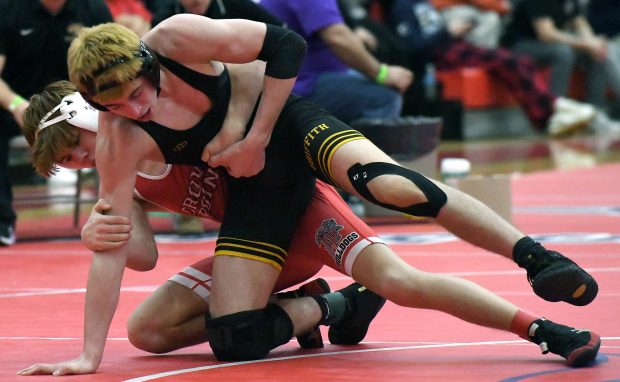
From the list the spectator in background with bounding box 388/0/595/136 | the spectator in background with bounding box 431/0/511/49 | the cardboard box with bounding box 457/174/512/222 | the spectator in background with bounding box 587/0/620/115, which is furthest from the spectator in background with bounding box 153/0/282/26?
the spectator in background with bounding box 587/0/620/115

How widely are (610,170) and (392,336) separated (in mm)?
6353

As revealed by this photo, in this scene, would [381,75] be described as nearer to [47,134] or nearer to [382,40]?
[382,40]

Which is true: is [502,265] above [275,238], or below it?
below

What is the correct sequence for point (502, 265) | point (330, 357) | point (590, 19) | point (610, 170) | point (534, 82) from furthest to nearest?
point (590, 19) < point (534, 82) < point (610, 170) < point (502, 265) < point (330, 357)

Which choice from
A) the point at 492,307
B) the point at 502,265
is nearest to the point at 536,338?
the point at 492,307

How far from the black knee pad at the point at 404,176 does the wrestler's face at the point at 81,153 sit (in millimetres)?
759

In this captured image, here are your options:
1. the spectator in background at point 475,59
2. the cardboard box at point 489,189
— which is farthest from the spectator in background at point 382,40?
the cardboard box at point 489,189

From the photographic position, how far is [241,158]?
12.9 feet

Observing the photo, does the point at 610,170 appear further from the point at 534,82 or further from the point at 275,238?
the point at 275,238

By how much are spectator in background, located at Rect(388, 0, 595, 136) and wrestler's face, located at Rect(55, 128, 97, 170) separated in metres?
8.63

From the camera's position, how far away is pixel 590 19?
49.3 ft

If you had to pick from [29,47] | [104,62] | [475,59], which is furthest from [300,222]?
[475,59]

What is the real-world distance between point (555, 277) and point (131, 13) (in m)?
6.37

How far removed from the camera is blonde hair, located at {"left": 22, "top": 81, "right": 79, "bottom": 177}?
152 inches
